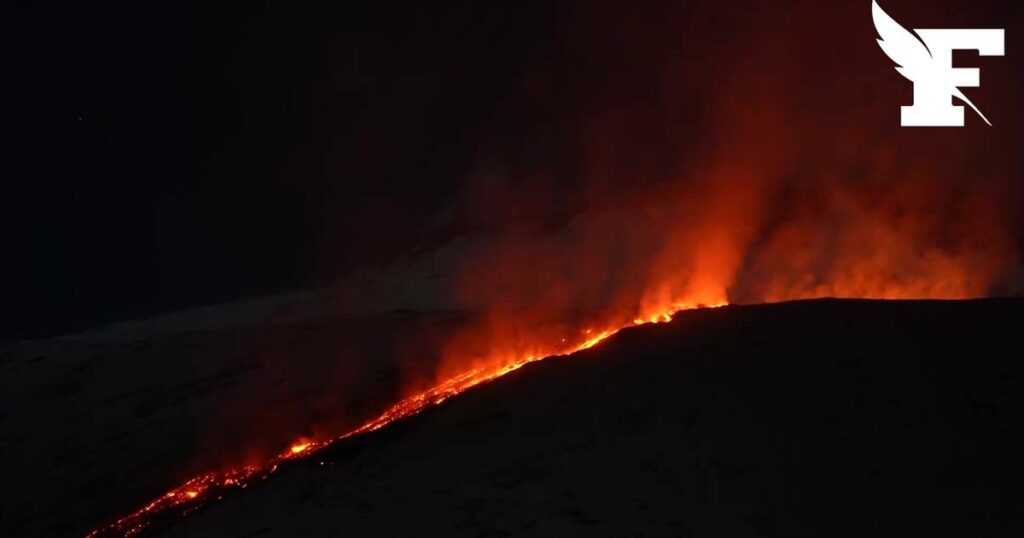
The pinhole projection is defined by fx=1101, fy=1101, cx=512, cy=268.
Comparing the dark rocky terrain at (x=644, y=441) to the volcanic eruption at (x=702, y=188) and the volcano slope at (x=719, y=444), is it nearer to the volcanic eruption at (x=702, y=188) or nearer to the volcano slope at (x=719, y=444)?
the volcano slope at (x=719, y=444)

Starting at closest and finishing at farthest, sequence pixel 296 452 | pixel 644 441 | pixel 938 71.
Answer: pixel 644 441 → pixel 296 452 → pixel 938 71

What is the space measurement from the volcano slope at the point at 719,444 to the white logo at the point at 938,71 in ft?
20.9

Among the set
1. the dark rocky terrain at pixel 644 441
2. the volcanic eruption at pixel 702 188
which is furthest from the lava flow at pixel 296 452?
the dark rocky terrain at pixel 644 441

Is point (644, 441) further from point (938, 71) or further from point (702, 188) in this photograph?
point (702, 188)

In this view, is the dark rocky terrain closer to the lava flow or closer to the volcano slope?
the volcano slope

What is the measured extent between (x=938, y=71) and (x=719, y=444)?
9818mm

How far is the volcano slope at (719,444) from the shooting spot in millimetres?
8172

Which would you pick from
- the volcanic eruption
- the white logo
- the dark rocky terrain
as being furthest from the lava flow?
the white logo

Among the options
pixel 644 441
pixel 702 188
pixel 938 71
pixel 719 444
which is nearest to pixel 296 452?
pixel 644 441

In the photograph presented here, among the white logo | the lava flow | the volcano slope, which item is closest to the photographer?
the volcano slope

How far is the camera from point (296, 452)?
11.1 metres

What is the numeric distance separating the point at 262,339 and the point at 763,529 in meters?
8.55

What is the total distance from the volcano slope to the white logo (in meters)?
6.36

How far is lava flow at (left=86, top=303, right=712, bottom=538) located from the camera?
388 inches
